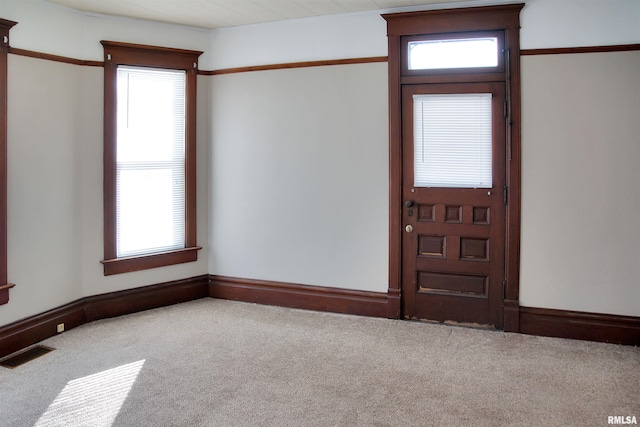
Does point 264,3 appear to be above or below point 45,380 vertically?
above

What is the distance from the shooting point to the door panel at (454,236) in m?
4.21

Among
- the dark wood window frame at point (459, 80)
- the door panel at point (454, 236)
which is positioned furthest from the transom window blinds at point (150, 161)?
the door panel at point (454, 236)

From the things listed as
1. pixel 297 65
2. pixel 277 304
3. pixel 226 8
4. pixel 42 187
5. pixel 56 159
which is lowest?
pixel 277 304

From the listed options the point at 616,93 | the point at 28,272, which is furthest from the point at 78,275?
the point at 616,93

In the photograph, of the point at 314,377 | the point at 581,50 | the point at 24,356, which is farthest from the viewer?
the point at 581,50

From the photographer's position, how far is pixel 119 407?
9.54 feet

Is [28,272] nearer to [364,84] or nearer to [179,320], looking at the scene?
[179,320]

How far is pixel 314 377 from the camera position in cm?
332

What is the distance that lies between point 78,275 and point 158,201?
3.10ft

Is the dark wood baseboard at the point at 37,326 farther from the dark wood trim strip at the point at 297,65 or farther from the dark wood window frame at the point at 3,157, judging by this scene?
the dark wood trim strip at the point at 297,65

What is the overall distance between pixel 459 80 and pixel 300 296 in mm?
2339

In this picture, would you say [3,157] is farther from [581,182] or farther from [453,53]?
[581,182]

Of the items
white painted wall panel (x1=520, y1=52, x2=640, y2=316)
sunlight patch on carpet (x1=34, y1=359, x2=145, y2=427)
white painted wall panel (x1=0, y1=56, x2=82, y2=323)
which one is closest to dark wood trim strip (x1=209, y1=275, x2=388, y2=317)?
white painted wall panel (x1=520, y1=52, x2=640, y2=316)

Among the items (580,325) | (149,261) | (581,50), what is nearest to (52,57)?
(149,261)
